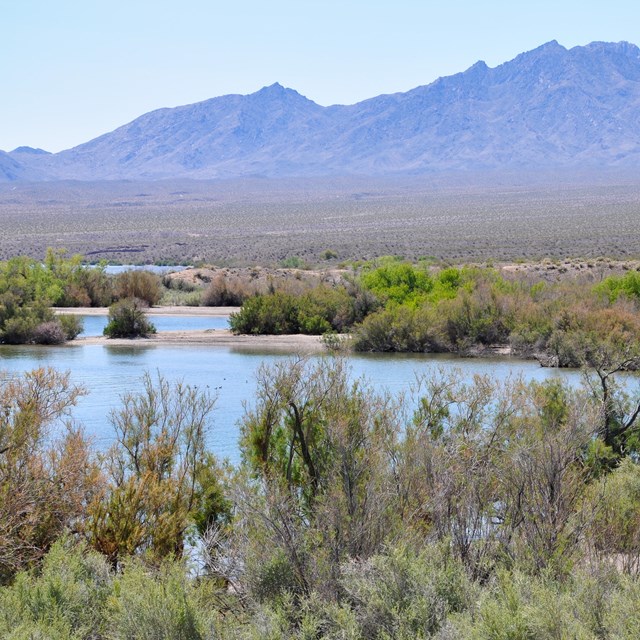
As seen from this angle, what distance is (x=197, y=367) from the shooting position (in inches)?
1581

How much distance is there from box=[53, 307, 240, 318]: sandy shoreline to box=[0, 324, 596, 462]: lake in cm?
1032

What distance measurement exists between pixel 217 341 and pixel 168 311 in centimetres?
1094

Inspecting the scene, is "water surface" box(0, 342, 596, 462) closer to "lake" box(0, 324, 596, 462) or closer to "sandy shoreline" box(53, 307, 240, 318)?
"lake" box(0, 324, 596, 462)

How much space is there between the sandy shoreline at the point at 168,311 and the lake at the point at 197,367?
10323mm

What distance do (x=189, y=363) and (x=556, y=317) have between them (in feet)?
45.0

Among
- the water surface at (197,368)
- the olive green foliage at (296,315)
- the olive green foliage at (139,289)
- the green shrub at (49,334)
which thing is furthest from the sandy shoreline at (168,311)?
the water surface at (197,368)

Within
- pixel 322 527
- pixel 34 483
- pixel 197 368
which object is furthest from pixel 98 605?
pixel 197 368

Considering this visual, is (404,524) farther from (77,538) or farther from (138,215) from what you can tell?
(138,215)

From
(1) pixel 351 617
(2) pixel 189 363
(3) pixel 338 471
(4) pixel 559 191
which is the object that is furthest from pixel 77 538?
(4) pixel 559 191

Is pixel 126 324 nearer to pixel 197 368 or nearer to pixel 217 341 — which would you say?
pixel 217 341

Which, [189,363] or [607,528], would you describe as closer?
[607,528]

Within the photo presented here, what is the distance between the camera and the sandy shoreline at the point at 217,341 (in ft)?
153

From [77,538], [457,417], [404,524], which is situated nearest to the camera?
[404,524]

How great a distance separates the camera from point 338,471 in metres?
14.6
